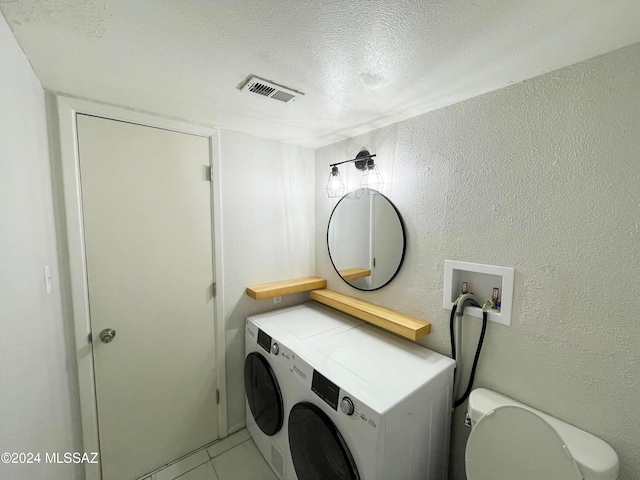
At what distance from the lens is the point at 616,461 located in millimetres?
907

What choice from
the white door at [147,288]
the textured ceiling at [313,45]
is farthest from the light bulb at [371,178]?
the white door at [147,288]

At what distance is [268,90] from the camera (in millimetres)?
1234

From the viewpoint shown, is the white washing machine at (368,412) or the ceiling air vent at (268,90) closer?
the white washing machine at (368,412)

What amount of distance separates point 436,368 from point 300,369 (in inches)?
26.9

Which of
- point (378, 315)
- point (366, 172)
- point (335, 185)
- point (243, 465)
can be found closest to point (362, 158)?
point (366, 172)

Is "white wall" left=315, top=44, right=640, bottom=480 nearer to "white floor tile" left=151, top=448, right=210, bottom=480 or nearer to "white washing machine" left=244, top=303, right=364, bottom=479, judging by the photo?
"white washing machine" left=244, top=303, right=364, bottom=479

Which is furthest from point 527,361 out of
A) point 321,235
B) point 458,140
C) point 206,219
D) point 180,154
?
point 180,154

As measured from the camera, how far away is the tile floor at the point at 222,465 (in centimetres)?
164

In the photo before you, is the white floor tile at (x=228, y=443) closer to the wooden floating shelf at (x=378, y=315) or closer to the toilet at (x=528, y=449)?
the wooden floating shelf at (x=378, y=315)

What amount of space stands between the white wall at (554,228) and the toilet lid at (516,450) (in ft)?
0.66

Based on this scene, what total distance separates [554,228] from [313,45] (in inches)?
46.6

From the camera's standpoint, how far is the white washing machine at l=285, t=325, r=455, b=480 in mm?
1022

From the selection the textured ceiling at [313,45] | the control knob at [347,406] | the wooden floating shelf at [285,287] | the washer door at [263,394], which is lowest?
the washer door at [263,394]

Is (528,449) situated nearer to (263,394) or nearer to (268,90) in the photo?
(263,394)
